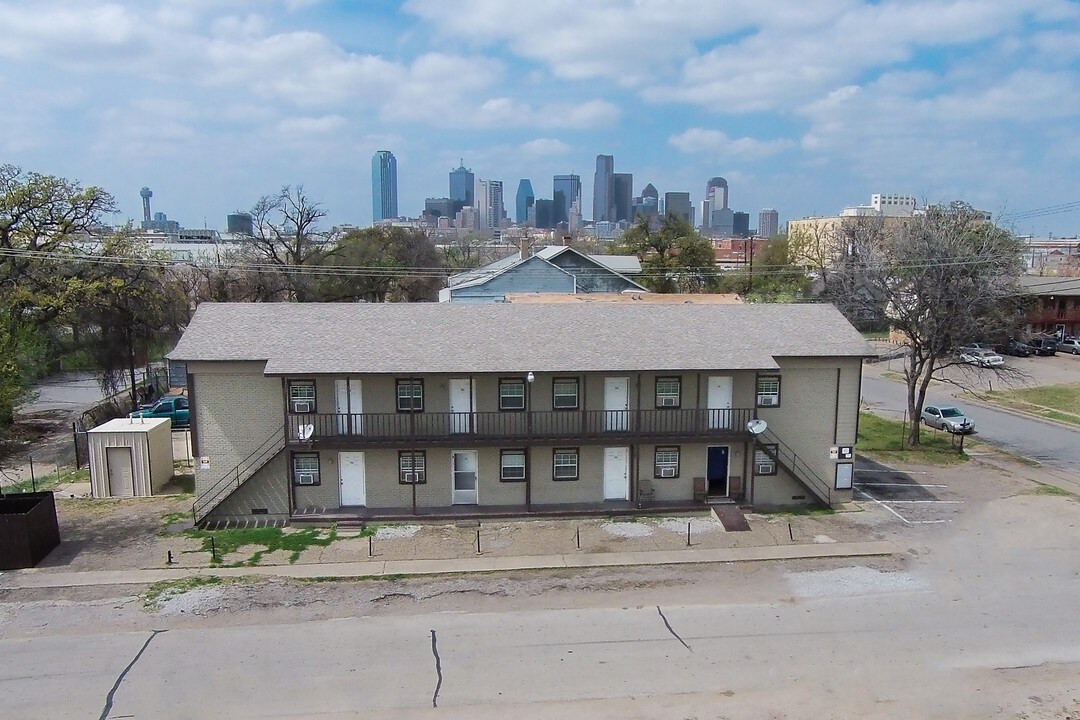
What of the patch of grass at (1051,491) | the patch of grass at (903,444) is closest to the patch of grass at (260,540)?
the patch of grass at (903,444)

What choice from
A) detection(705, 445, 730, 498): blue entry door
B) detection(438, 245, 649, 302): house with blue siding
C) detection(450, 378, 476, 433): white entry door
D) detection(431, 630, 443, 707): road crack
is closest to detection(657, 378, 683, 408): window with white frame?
detection(705, 445, 730, 498): blue entry door

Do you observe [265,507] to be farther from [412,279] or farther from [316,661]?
[412,279]

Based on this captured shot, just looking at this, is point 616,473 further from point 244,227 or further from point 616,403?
point 244,227

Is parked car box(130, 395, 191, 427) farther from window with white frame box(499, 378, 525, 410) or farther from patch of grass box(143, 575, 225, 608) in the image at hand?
window with white frame box(499, 378, 525, 410)

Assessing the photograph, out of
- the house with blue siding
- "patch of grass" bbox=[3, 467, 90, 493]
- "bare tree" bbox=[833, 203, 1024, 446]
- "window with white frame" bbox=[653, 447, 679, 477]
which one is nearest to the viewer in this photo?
"window with white frame" bbox=[653, 447, 679, 477]

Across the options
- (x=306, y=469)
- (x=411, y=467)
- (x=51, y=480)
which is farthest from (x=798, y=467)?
(x=51, y=480)

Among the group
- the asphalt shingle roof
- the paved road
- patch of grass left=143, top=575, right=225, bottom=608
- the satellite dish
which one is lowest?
the paved road

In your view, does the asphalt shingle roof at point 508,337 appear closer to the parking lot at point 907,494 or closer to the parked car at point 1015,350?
the parking lot at point 907,494
